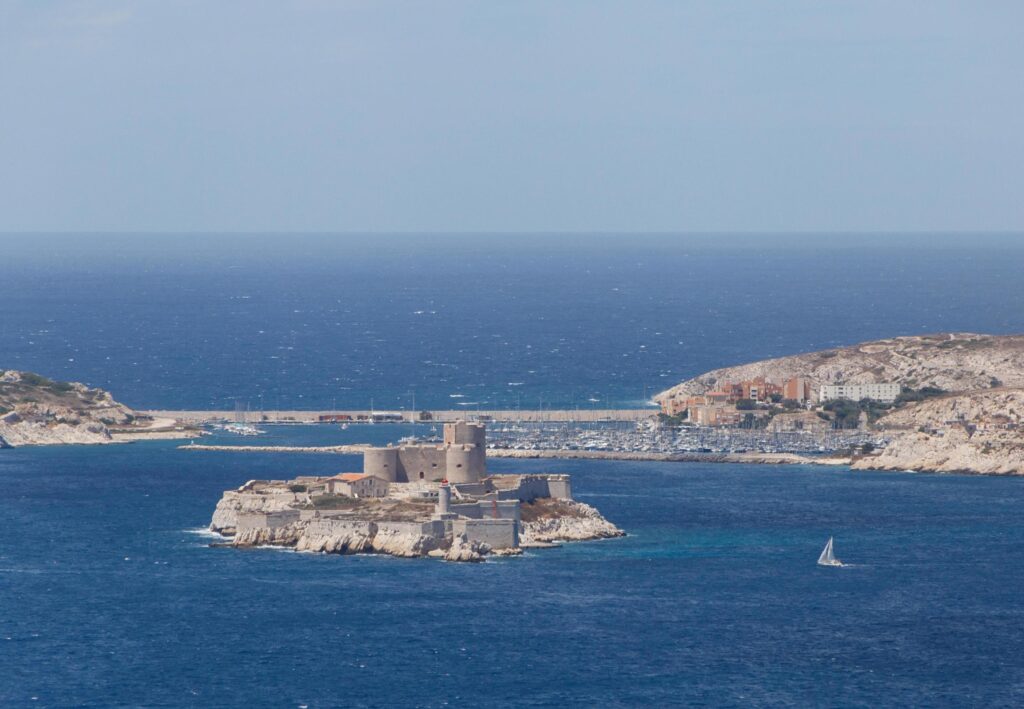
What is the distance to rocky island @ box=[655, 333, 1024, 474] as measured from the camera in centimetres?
14300

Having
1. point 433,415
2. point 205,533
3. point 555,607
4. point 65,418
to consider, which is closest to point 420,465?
point 205,533

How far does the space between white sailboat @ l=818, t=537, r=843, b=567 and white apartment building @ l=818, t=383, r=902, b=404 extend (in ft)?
224

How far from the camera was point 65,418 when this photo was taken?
157625 millimetres

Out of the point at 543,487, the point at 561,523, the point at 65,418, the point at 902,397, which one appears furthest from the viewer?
the point at 902,397

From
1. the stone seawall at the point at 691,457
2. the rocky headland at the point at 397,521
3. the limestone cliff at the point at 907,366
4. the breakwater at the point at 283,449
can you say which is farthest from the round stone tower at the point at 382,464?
the limestone cliff at the point at 907,366

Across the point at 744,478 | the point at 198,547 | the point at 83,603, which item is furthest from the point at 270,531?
the point at 744,478

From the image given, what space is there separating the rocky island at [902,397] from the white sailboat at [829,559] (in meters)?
37.7

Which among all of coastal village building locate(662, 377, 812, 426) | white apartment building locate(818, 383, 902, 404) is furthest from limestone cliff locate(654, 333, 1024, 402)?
white apartment building locate(818, 383, 902, 404)

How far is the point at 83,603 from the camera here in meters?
94.1

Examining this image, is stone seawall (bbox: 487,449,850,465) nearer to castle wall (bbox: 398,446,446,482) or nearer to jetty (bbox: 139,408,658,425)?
jetty (bbox: 139,408,658,425)

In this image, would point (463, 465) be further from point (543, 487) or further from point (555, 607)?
point (555, 607)

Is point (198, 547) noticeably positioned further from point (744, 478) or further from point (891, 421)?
point (891, 421)

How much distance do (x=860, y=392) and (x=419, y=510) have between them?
73827mm

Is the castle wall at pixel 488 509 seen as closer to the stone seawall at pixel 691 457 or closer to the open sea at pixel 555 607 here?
the open sea at pixel 555 607
